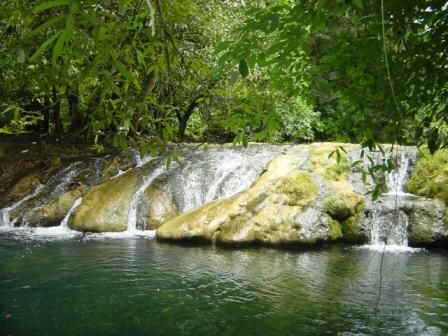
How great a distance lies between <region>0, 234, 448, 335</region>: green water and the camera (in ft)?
18.0

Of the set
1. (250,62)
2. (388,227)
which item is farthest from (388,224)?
(250,62)

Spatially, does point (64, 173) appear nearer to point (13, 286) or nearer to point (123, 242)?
point (123, 242)

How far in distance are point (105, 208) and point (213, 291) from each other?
5927 mm

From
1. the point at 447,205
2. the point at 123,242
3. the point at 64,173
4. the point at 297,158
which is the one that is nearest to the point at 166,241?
the point at 123,242

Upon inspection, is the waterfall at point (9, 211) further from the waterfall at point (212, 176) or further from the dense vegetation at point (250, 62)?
the dense vegetation at point (250, 62)

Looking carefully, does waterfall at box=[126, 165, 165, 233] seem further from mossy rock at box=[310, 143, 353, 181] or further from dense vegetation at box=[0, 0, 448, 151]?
dense vegetation at box=[0, 0, 448, 151]

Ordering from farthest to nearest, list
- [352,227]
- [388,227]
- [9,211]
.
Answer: [9,211]
[352,227]
[388,227]

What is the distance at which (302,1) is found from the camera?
8.52 ft

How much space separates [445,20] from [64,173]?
Result: 1311 centimetres

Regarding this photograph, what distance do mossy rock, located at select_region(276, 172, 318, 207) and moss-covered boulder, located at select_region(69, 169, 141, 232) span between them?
4174mm

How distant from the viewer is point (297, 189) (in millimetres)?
10992

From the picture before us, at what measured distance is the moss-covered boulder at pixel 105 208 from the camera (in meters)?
11.6

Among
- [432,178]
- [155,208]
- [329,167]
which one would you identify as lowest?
[155,208]

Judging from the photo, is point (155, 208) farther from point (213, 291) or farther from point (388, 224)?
point (388, 224)
